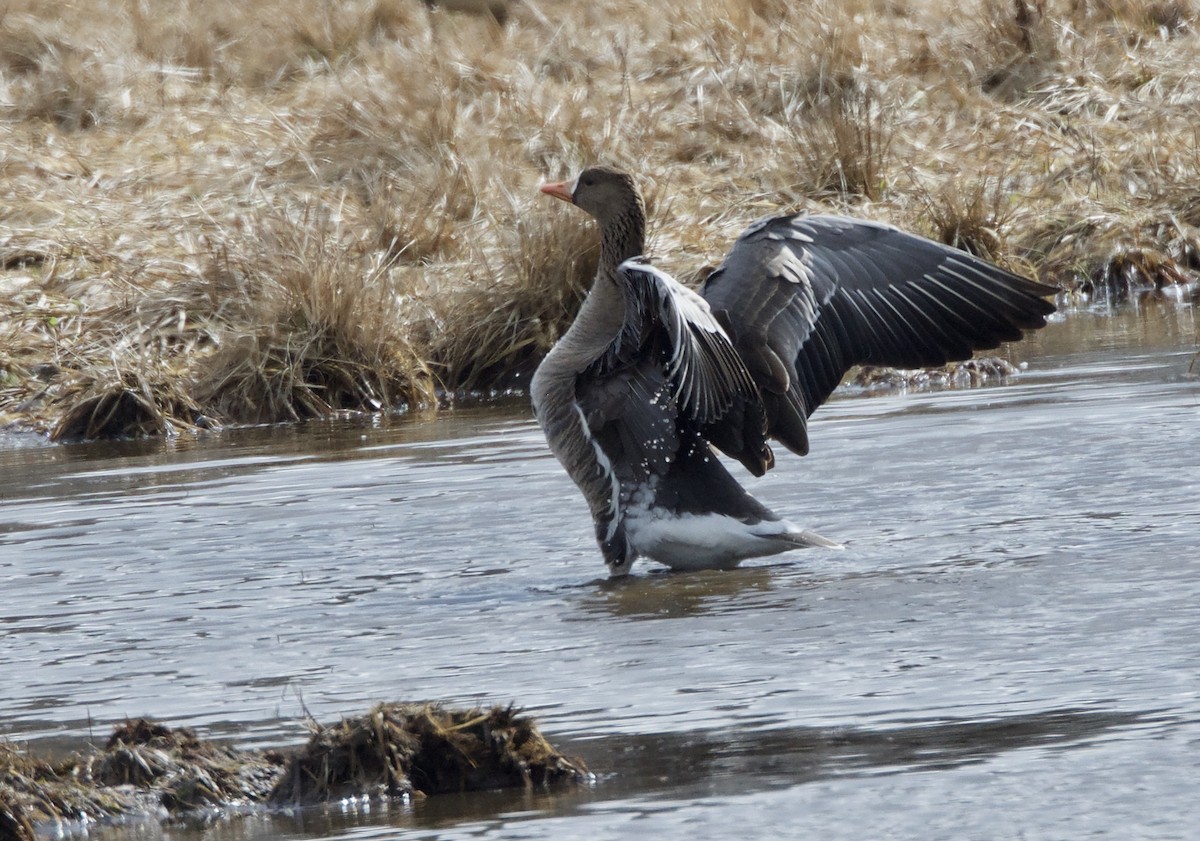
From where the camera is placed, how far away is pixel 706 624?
16.5 ft

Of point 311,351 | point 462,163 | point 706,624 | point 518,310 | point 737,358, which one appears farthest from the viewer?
point 462,163

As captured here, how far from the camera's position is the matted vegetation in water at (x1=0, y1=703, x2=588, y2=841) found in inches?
145

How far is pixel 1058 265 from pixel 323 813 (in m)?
10.5

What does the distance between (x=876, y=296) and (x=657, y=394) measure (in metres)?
0.86

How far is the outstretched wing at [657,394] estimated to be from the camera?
566 centimetres

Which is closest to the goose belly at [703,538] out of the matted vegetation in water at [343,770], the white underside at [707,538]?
the white underside at [707,538]

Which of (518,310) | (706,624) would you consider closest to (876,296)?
(706,624)

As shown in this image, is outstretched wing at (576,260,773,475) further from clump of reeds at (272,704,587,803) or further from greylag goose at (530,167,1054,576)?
clump of reeds at (272,704,587,803)

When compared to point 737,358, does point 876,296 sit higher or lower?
higher

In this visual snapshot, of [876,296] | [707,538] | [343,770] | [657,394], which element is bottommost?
[343,770]

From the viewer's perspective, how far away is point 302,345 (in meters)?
A: 10.4

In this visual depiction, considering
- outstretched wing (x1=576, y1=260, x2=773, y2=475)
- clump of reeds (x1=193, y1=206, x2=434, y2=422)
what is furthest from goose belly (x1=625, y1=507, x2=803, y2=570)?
clump of reeds (x1=193, y1=206, x2=434, y2=422)

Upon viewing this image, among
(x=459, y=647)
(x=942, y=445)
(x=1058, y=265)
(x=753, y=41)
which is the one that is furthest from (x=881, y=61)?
(x=459, y=647)

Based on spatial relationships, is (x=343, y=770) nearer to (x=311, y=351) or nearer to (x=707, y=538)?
(x=707, y=538)
